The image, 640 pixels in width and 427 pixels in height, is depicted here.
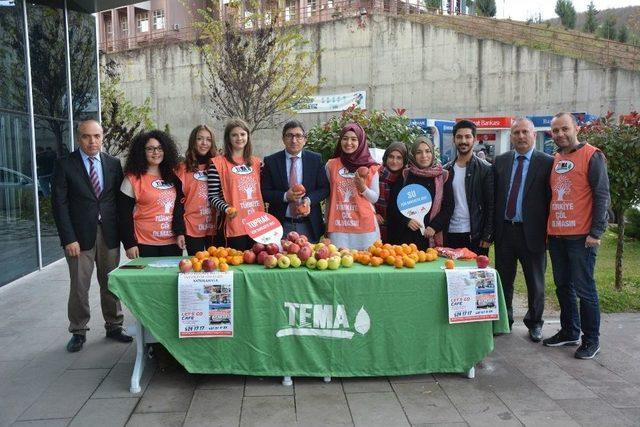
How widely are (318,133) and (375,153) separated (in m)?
1.18

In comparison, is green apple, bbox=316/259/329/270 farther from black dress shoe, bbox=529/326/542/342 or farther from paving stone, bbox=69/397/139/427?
black dress shoe, bbox=529/326/542/342

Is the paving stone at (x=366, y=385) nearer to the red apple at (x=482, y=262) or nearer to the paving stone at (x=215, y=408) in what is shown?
the paving stone at (x=215, y=408)

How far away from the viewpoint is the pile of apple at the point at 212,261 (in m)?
3.68

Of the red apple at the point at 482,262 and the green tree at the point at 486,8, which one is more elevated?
the green tree at the point at 486,8

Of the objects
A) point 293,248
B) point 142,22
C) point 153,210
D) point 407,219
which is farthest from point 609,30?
point 153,210

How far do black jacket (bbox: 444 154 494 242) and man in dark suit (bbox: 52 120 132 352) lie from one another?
9.79ft

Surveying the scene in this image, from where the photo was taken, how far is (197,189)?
457 centimetres

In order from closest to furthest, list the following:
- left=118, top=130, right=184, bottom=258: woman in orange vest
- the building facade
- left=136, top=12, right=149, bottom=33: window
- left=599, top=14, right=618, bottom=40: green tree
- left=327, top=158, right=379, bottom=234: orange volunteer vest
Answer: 1. left=118, top=130, right=184, bottom=258: woman in orange vest
2. left=327, top=158, right=379, bottom=234: orange volunteer vest
3. the building facade
4. left=599, top=14, right=618, bottom=40: green tree
5. left=136, top=12, right=149, bottom=33: window

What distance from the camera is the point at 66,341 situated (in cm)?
480

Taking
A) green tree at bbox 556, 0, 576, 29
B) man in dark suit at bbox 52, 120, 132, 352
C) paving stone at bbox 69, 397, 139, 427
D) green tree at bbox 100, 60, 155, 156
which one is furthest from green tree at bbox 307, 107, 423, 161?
green tree at bbox 556, 0, 576, 29

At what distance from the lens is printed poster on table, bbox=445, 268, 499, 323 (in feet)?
12.2

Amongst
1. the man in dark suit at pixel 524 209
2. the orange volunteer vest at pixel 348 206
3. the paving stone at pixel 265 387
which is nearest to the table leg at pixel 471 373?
the man in dark suit at pixel 524 209

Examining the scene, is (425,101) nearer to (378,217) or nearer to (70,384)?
(378,217)

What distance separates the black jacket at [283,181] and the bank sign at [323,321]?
3.87 feet
